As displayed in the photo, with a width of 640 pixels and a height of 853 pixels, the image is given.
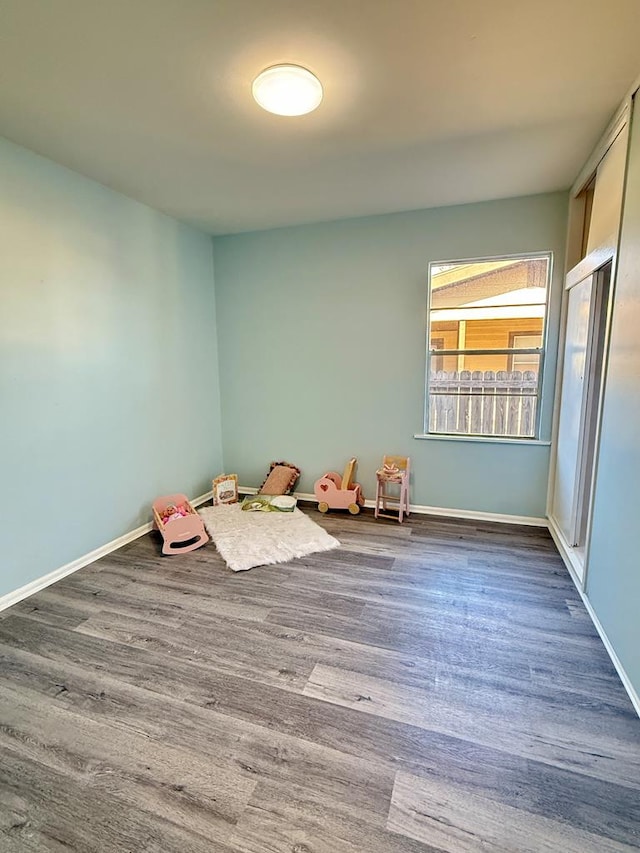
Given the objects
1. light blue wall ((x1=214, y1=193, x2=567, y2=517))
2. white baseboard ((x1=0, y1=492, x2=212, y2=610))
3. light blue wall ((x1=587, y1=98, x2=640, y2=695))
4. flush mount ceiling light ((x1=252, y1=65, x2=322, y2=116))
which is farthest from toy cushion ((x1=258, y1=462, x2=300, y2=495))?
flush mount ceiling light ((x1=252, y1=65, x2=322, y2=116))

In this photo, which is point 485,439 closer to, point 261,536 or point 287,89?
point 261,536

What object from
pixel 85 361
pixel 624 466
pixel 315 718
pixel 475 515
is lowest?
pixel 315 718

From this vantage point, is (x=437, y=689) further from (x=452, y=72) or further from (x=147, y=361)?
(x=147, y=361)

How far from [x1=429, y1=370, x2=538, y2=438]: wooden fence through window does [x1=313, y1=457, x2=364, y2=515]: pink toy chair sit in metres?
0.89

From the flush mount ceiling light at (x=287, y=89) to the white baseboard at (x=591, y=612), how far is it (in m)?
2.91

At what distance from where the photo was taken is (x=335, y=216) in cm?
345

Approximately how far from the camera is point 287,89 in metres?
1.73

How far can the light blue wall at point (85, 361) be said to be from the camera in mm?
2320

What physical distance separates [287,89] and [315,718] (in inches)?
105

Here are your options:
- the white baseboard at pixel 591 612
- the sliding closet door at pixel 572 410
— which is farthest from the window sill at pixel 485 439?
the white baseboard at pixel 591 612

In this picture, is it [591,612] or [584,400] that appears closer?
[591,612]

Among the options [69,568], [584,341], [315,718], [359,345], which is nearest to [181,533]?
[69,568]

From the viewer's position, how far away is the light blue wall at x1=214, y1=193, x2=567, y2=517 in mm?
3260

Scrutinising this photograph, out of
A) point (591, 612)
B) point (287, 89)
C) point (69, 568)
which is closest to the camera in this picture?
point (287, 89)
